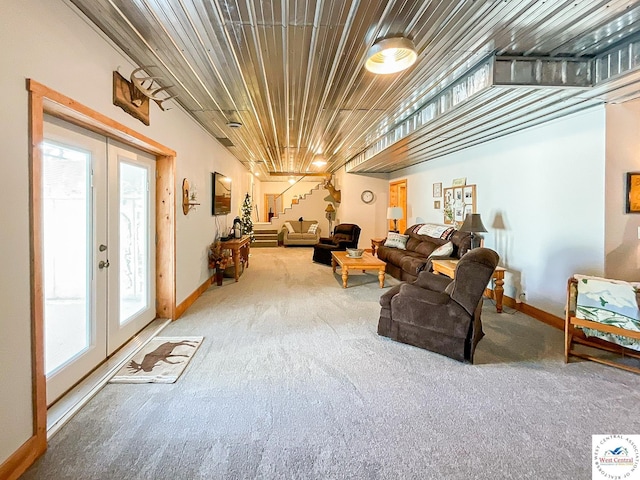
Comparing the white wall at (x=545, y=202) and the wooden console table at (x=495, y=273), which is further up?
the white wall at (x=545, y=202)

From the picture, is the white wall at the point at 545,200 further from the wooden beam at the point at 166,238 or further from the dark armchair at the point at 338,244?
the wooden beam at the point at 166,238

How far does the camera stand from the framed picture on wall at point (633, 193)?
3.27 metres

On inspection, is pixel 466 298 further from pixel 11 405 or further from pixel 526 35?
pixel 11 405

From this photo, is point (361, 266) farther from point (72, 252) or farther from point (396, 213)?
point (72, 252)

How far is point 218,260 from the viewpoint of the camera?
5566mm

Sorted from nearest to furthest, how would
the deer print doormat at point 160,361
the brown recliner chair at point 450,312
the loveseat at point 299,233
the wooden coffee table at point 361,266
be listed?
the deer print doormat at point 160,361 → the brown recliner chair at point 450,312 → the wooden coffee table at point 361,266 → the loveseat at point 299,233

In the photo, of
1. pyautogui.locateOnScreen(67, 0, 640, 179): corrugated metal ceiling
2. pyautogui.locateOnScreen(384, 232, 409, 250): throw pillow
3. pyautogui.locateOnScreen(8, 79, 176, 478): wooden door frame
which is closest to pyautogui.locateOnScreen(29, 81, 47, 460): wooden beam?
pyautogui.locateOnScreen(8, 79, 176, 478): wooden door frame

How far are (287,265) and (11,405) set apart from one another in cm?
610

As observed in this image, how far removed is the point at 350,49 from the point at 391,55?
0.32 metres

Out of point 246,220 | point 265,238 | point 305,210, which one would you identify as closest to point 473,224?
point 246,220

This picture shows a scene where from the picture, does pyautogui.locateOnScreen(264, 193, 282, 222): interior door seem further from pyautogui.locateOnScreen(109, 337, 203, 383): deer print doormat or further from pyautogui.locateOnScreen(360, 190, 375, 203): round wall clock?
pyautogui.locateOnScreen(109, 337, 203, 383): deer print doormat

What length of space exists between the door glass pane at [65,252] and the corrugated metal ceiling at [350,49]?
0.99 m

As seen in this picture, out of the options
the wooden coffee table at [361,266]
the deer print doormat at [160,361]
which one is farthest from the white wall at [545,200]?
the deer print doormat at [160,361]

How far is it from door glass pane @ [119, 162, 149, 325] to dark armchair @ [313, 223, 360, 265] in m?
4.51
